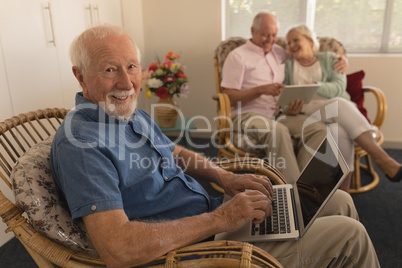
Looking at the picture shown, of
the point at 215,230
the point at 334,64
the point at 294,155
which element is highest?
the point at 334,64

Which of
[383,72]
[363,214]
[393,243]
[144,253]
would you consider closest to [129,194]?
[144,253]

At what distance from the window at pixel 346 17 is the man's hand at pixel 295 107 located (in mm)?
1272

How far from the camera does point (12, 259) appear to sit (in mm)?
1827

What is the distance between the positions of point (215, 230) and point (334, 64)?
6.49ft

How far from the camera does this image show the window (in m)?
3.14

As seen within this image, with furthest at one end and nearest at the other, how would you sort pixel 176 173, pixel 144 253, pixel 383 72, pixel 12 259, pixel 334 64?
pixel 383 72 → pixel 334 64 → pixel 12 259 → pixel 176 173 → pixel 144 253

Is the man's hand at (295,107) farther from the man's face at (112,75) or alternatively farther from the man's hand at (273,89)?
the man's face at (112,75)

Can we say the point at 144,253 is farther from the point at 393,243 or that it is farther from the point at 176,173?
the point at 393,243

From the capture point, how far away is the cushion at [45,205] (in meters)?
0.95

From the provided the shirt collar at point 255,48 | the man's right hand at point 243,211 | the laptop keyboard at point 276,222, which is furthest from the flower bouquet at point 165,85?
the man's right hand at point 243,211

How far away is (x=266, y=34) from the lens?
2531 mm

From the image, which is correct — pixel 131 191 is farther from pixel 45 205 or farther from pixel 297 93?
pixel 297 93

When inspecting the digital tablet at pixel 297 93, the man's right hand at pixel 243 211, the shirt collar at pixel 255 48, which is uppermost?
the shirt collar at pixel 255 48

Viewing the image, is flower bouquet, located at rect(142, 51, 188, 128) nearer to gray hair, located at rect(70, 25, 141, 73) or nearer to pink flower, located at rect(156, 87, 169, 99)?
pink flower, located at rect(156, 87, 169, 99)
